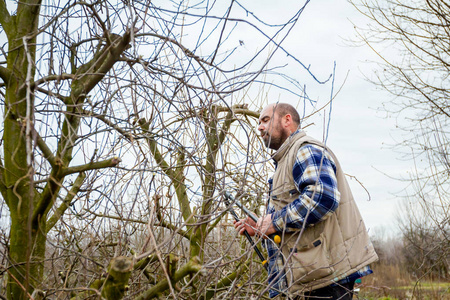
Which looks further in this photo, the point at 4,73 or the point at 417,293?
the point at 417,293

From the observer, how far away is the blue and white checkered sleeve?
288 centimetres

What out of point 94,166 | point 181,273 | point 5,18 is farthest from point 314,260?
point 5,18

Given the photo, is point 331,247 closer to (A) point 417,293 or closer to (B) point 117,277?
(B) point 117,277

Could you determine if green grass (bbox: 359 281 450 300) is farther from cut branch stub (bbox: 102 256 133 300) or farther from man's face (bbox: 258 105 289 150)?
cut branch stub (bbox: 102 256 133 300)

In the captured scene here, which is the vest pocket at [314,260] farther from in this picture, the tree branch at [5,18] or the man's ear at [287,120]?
the tree branch at [5,18]

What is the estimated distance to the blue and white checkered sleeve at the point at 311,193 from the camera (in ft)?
9.46

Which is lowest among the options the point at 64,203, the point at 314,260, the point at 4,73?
the point at 314,260

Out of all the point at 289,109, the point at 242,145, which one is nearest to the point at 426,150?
the point at 242,145

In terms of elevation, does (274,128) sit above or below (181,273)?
above

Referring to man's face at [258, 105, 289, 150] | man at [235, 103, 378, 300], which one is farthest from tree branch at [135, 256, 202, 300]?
man's face at [258, 105, 289, 150]

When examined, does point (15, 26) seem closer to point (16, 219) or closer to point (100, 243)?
point (16, 219)

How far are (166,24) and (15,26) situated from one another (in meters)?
0.96

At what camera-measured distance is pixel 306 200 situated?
113 inches

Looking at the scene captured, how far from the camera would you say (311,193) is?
9.53 ft
